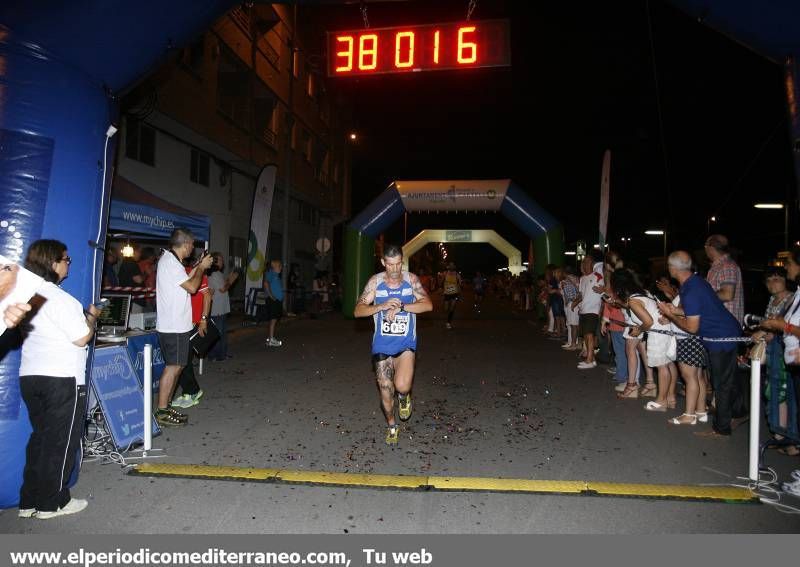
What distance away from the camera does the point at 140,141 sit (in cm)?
1608

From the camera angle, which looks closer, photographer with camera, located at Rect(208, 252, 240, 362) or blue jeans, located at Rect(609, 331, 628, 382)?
blue jeans, located at Rect(609, 331, 628, 382)

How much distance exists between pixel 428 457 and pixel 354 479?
0.91 m

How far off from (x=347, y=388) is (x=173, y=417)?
106 inches

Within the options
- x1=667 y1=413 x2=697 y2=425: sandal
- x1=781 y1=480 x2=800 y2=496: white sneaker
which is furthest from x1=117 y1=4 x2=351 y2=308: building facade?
x1=781 y1=480 x2=800 y2=496: white sneaker

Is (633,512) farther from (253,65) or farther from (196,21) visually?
(253,65)

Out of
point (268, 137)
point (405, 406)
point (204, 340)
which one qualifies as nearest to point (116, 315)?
point (204, 340)

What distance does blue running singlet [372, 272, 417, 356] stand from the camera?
5.52 meters

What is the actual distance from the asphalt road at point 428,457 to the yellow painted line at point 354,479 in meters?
0.14

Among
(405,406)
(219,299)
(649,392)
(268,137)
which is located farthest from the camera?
(268,137)

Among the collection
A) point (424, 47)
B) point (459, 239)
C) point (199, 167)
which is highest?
point (459, 239)

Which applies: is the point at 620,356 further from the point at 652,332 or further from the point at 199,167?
the point at 199,167

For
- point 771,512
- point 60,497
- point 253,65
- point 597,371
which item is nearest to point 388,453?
point 60,497

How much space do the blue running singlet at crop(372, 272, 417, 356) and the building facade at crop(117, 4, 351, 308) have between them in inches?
217

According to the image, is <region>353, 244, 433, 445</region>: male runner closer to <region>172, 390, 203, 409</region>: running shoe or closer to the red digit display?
<region>172, 390, 203, 409</region>: running shoe
